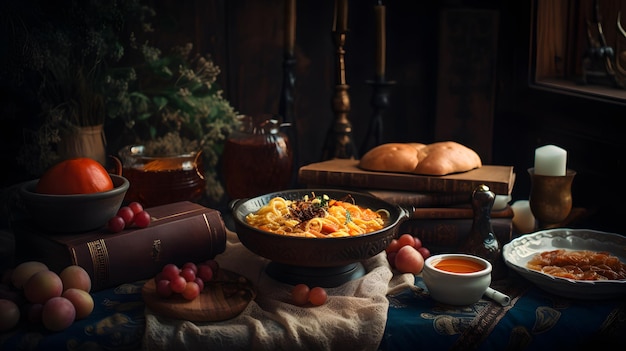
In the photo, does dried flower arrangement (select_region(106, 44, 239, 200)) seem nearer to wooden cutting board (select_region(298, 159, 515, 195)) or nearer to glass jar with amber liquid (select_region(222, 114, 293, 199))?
glass jar with amber liquid (select_region(222, 114, 293, 199))

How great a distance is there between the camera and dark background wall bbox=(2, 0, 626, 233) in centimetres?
257

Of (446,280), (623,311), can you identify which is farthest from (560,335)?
(446,280)

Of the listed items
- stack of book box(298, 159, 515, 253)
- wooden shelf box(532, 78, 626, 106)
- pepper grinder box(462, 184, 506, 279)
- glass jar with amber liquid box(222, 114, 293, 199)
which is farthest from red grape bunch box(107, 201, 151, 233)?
wooden shelf box(532, 78, 626, 106)

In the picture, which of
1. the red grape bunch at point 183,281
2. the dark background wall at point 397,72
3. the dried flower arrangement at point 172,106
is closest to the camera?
the red grape bunch at point 183,281

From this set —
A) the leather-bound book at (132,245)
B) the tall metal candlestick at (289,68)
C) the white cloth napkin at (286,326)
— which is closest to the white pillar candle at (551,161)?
the white cloth napkin at (286,326)

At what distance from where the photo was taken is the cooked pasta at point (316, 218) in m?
1.76

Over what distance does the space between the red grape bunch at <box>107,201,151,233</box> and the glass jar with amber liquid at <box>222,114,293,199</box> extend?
1.81 feet

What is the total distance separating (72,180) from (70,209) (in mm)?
86

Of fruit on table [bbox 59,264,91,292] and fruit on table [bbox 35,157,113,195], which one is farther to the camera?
fruit on table [bbox 35,157,113,195]

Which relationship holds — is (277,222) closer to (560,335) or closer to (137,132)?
(560,335)

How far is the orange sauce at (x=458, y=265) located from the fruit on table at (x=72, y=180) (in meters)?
0.86

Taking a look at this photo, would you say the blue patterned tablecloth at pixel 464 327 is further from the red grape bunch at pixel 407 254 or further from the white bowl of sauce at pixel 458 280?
the red grape bunch at pixel 407 254

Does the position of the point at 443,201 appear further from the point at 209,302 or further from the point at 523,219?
the point at 209,302

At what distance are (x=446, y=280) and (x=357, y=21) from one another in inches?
63.5
